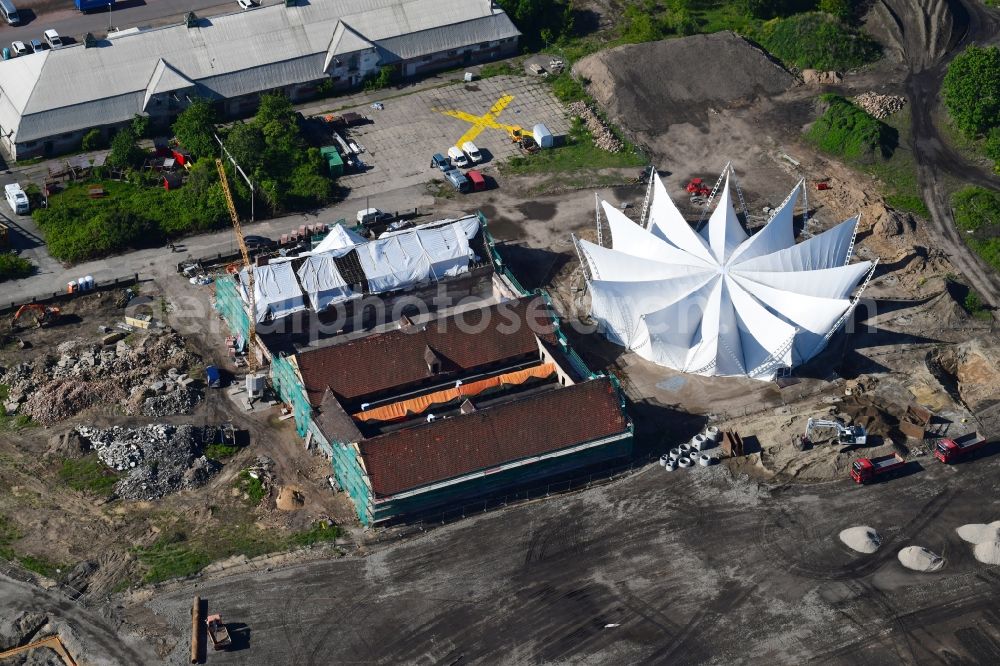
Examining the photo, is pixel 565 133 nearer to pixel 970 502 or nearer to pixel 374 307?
pixel 374 307

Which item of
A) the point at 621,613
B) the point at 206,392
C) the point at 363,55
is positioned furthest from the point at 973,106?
the point at 206,392

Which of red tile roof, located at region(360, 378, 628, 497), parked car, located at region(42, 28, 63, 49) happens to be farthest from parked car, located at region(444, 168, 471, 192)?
parked car, located at region(42, 28, 63, 49)

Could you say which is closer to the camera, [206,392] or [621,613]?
[621,613]

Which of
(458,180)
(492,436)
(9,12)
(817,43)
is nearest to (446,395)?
(492,436)

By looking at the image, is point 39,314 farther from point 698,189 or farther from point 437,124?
point 698,189

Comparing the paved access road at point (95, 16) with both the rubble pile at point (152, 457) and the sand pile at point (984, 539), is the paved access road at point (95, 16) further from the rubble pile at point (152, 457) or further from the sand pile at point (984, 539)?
the sand pile at point (984, 539)

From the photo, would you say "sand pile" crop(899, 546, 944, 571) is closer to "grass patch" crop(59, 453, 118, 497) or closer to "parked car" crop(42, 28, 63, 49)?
"grass patch" crop(59, 453, 118, 497)

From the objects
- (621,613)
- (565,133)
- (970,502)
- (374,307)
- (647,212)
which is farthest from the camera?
(565,133)
